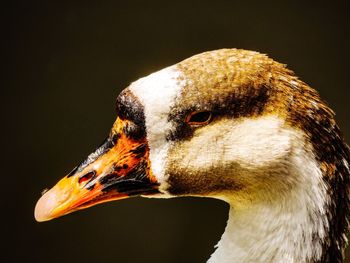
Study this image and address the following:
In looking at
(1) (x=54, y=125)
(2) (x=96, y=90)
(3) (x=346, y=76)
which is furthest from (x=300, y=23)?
(1) (x=54, y=125)

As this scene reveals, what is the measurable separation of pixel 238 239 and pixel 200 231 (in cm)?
117

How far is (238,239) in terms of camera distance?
1111 millimetres

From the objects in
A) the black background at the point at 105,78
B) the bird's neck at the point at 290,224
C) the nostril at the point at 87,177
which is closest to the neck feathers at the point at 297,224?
the bird's neck at the point at 290,224

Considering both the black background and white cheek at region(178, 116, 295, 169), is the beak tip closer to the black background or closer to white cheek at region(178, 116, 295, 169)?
white cheek at region(178, 116, 295, 169)

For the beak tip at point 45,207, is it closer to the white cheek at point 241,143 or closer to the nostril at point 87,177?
the nostril at point 87,177

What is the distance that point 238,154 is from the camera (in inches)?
39.8

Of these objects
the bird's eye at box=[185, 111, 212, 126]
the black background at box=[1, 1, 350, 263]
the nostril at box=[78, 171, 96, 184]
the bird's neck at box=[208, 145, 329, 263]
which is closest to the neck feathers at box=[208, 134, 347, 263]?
the bird's neck at box=[208, 145, 329, 263]

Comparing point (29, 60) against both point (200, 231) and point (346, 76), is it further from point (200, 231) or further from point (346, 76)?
point (346, 76)

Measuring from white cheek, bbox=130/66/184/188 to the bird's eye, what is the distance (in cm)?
4

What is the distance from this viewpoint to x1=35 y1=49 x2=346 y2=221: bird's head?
0.99m

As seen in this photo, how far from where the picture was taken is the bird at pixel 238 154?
3.27 feet

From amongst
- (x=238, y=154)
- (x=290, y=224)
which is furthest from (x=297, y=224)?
(x=238, y=154)

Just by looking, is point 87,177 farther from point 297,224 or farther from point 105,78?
point 105,78

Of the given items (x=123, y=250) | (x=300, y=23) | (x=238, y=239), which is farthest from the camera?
(x=123, y=250)
